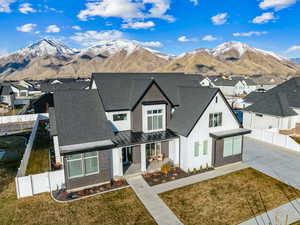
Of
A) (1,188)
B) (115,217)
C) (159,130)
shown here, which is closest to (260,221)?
(115,217)

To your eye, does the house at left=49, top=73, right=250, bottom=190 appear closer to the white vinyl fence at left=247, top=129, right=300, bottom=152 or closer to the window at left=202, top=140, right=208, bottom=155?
the window at left=202, top=140, right=208, bottom=155

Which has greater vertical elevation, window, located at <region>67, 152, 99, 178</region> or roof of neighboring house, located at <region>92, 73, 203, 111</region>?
roof of neighboring house, located at <region>92, 73, 203, 111</region>

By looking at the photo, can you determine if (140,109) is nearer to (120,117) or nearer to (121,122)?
(120,117)

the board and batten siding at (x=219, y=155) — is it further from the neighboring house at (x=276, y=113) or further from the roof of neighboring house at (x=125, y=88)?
the neighboring house at (x=276, y=113)

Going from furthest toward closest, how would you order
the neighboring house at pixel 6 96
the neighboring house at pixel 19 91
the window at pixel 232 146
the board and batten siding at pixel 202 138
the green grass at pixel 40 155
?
the neighboring house at pixel 19 91, the neighboring house at pixel 6 96, the window at pixel 232 146, the green grass at pixel 40 155, the board and batten siding at pixel 202 138

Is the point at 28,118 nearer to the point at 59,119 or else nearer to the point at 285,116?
the point at 59,119

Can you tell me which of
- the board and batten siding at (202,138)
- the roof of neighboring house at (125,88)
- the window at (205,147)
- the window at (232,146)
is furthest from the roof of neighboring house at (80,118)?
the window at (232,146)

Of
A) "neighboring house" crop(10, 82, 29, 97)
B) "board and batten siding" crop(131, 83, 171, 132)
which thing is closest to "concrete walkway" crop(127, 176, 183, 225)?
"board and batten siding" crop(131, 83, 171, 132)
